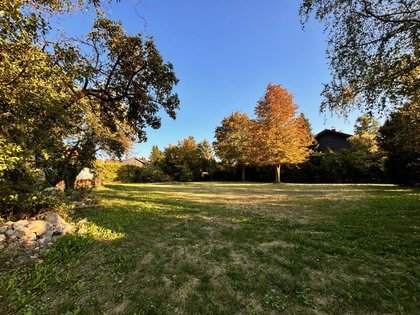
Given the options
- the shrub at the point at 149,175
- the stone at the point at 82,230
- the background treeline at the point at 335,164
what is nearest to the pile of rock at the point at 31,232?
the stone at the point at 82,230

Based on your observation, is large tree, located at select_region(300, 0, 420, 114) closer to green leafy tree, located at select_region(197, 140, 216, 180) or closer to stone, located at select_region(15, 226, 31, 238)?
stone, located at select_region(15, 226, 31, 238)

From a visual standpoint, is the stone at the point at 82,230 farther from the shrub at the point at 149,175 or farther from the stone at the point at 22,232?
the shrub at the point at 149,175

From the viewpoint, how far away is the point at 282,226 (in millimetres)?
6125

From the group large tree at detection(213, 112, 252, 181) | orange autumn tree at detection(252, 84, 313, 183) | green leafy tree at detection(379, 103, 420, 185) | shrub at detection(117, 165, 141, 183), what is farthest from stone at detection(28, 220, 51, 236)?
shrub at detection(117, 165, 141, 183)

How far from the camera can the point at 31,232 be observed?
518 centimetres

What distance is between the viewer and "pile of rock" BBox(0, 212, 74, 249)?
487cm

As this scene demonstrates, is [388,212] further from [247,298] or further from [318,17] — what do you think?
[247,298]

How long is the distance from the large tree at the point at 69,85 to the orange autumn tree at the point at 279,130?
15160 millimetres

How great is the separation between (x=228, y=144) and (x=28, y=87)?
1134 inches

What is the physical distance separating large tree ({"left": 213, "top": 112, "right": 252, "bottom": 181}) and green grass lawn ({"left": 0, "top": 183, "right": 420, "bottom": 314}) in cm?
2615

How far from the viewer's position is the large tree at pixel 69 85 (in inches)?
172

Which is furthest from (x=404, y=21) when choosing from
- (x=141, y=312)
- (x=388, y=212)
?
(x=141, y=312)

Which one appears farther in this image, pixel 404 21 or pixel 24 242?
pixel 404 21

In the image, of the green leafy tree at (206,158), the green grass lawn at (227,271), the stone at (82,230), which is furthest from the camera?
the green leafy tree at (206,158)
